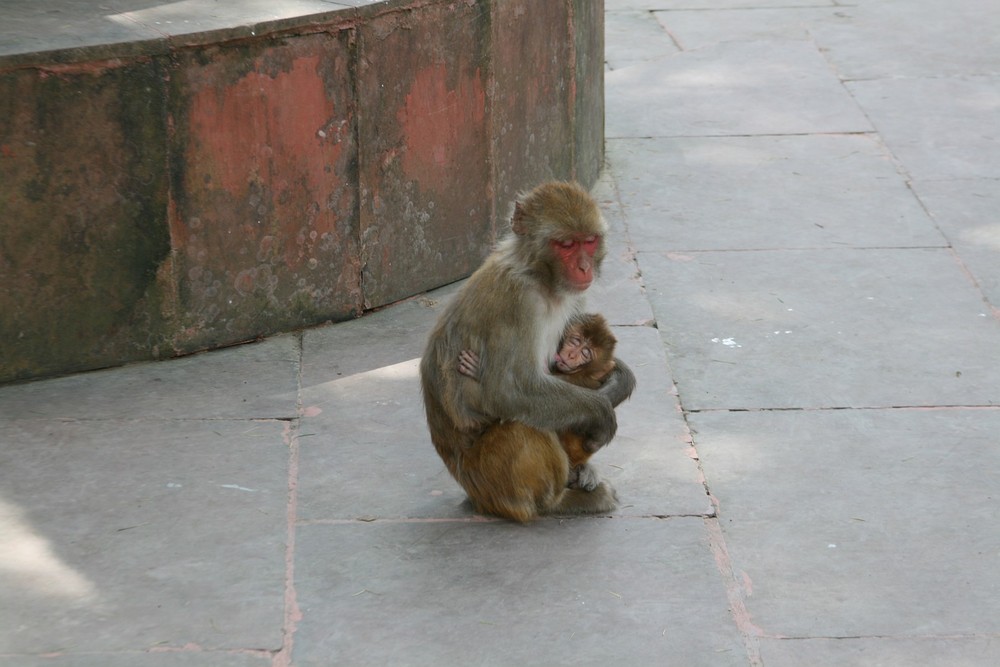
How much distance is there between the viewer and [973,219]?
315 inches

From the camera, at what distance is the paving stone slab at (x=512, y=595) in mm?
4457

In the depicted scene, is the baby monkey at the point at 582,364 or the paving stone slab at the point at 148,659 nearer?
the paving stone slab at the point at 148,659

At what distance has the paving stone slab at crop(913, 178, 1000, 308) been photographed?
24.2 feet

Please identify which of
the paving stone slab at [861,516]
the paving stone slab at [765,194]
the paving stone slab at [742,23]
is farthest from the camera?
the paving stone slab at [742,23]

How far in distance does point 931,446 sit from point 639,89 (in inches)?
198

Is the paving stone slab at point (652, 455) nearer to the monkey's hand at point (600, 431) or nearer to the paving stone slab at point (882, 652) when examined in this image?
the monkey's hand at point (600, 431)

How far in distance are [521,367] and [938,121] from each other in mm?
5653

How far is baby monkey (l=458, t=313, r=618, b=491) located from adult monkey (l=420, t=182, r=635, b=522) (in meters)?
0.05

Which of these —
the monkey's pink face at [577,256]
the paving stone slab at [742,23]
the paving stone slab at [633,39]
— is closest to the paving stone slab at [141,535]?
the monkey's pink face at [577,256]

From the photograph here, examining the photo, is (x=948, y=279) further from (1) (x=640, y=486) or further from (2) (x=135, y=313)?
(2) (x=135, y=313)

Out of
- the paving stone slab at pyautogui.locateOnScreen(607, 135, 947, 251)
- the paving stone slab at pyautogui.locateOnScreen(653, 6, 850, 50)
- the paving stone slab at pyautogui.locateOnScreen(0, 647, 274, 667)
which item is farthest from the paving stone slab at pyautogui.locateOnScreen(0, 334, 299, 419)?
the paving stone slab at pyautogui.locateOnScreen(653, 6, 850, 50)

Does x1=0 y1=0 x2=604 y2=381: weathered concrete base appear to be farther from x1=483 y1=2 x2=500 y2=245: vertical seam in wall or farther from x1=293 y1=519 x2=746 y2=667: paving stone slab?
x1=293 y1=519 x2=746 y2=667: paving stone slab

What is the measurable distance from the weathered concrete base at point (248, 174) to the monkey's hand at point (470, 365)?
187 cm

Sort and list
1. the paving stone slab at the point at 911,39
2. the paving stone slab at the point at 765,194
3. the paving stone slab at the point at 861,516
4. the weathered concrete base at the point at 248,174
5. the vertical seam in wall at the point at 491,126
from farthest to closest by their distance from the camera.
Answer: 1. the paving stone slab at the point at 911,39
2. the paving stone slab at the point at 765,194
3. the vertical seam in wall at the point at 491,126
4. the weathered concrete base at the point at 248,174
5. the paving stone slab at the point at 861,516
